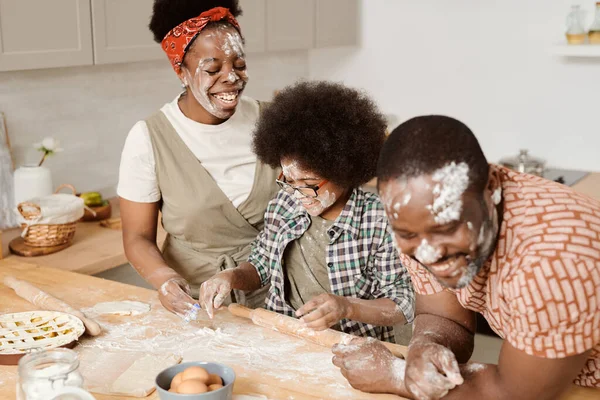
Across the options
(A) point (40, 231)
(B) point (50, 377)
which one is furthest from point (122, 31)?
(B) point (50, 377)

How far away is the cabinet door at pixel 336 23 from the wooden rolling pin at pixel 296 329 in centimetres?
216

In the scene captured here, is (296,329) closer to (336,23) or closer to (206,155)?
(206,155)

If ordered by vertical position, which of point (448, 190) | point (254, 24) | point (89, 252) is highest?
point (254, 24)

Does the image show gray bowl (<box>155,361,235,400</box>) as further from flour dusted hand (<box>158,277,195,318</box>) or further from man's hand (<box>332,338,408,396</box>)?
flour dusted hand (<box>158,277,195,318</box>)

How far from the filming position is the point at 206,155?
2.04 meters

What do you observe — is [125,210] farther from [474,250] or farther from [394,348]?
[474,250]

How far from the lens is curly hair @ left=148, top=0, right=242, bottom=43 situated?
1938 millimetres

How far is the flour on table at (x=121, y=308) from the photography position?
170cm

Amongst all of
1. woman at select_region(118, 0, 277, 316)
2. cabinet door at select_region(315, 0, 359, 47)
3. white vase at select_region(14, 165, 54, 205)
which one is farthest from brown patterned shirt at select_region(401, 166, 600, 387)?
cabinet door at select_region(315, 0, 359, 47)

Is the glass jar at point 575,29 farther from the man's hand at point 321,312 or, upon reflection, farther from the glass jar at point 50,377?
the glass jar at point 50,377

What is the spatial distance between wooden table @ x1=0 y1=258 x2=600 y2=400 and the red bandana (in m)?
0.66

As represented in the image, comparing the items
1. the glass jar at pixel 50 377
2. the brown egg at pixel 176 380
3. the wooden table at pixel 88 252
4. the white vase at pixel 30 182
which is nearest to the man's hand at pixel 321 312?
the brown egg at pixel 176 380

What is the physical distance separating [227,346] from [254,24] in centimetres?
193

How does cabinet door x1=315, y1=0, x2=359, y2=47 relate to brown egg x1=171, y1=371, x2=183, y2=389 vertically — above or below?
above
